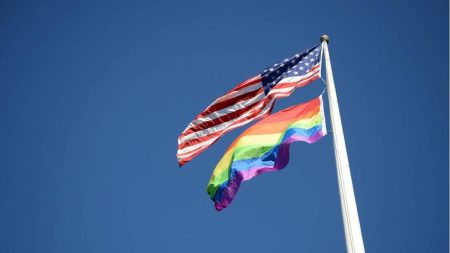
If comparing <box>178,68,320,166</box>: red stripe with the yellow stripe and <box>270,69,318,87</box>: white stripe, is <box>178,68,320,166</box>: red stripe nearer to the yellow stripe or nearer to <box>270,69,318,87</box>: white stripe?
<box>270,69,318,87</box>: white stripe

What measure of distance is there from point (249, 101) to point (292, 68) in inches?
51.1

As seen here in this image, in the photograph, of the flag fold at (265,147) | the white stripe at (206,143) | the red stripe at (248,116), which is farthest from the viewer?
the white stripe at (206,143)

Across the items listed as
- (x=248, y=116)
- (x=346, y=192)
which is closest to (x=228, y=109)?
(x=248, y=116)

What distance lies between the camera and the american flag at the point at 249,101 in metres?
13.3

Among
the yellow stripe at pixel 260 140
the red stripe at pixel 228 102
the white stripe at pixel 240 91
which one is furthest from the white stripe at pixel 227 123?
the yellow stripe at pixel 260 140

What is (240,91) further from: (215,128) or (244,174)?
(244,174)

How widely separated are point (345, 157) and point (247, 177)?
2.49 meters

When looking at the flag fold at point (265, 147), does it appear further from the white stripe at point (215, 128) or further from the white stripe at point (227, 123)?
the white stripe at point (215, 128)

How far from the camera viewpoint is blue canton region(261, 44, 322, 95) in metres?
13.4

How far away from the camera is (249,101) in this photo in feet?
45.5

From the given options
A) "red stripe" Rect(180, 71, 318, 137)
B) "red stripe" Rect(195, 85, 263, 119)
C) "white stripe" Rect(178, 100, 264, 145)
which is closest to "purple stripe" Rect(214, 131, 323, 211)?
"white stripe" Rect(178, 100, 264, 145)

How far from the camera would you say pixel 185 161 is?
13.7 meters

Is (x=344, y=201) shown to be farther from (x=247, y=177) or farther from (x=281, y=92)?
(x=281, y=92)

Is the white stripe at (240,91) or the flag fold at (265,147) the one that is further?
the white stripe at (240,91)
